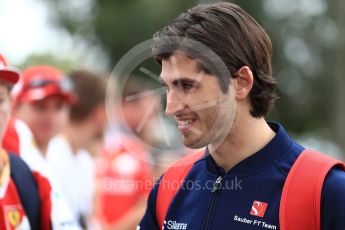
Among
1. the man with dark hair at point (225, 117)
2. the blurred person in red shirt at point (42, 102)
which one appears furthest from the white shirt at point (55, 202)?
the blurred person in red shirt at point (42, 102)

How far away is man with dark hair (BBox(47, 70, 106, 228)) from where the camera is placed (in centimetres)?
698

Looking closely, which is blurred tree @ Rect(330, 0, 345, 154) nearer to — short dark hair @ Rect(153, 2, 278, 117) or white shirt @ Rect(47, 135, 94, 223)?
white shirt @ Rect(47, 135, 94, 223)

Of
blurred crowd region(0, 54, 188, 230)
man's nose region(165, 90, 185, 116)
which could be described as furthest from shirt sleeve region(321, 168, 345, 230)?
blurred crowd region(0, 54, 188, 230)

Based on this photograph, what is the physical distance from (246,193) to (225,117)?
0.38 meters

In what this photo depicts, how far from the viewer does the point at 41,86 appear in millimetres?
6395

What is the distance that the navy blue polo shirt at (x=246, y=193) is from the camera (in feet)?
9.64

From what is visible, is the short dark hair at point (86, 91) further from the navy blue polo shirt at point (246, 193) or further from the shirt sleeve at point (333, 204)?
the shirt sleeve at point (333, 204)

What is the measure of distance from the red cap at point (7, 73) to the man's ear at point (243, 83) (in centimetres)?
139

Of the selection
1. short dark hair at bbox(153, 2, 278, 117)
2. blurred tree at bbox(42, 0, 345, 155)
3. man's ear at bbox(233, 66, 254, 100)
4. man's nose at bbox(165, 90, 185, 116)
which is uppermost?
short dark hair at bbox(153, 2, 278, 117)

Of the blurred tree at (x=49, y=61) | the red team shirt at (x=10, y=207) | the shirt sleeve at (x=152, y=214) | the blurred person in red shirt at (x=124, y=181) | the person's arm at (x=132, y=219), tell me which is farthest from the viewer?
the blurred tree at (x=49, y=61)

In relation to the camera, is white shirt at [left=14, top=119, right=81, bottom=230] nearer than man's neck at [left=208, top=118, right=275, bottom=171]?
No

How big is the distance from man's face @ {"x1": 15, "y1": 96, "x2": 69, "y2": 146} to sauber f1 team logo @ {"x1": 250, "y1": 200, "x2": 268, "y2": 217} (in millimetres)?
3585

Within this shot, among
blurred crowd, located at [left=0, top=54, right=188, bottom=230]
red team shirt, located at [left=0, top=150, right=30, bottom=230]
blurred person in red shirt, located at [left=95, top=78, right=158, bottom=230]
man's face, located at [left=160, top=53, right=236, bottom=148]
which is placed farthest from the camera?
blurred person in red shirt, located at [left=95, top=78, right=158, bottom=230]

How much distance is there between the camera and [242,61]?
329 centimetres
